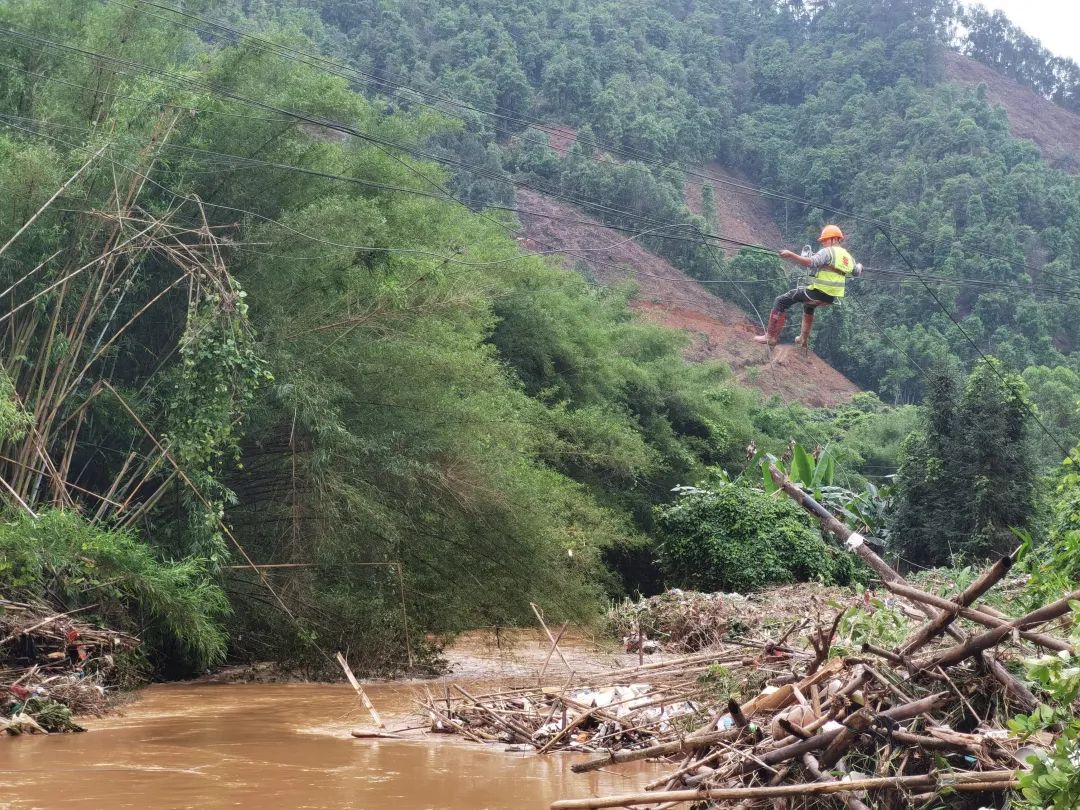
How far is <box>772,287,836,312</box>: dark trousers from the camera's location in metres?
9.81

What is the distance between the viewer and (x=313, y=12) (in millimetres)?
40250

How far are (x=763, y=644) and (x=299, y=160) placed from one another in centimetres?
895

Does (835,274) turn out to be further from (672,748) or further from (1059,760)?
(1059,760)

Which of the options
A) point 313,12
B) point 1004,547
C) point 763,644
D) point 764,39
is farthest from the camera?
point 764,39

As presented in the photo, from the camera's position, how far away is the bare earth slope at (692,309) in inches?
1769

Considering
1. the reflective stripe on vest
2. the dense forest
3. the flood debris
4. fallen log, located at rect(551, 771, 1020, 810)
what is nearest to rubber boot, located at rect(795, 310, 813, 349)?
the reflective stripe on vest

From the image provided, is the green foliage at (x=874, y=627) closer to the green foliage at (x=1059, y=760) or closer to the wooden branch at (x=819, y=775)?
the wooden branch at (x=819, y=775)

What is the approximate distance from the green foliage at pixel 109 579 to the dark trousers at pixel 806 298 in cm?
586

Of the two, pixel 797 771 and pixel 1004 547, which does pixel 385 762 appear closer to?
pixel 797 771

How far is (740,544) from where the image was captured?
1822 centimetres

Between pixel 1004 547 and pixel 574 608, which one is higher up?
pixel 1004 547

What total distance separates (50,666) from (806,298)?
6913 millimetres

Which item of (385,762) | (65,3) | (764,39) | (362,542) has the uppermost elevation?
(764,39)

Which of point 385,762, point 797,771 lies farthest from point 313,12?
point 797,771
